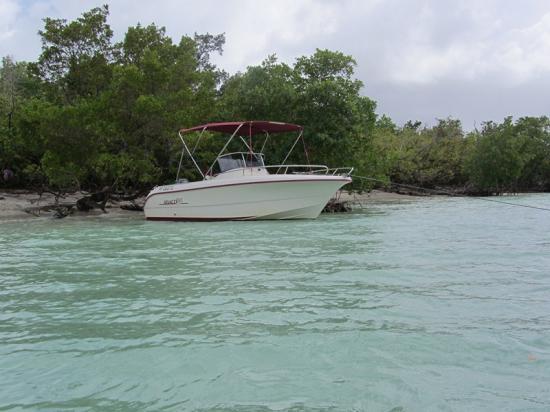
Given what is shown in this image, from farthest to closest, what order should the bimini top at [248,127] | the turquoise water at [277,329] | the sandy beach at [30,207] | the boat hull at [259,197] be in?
the sandy beach at [30,207] → the bimini top at [248,127] → the boat hull at [259,197] → the turquoise water at [277,329]

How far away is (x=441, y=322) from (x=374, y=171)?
18776 millimetres

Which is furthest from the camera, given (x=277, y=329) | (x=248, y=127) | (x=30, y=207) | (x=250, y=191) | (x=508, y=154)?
(x=508, y=154)

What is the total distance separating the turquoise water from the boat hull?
565 cm

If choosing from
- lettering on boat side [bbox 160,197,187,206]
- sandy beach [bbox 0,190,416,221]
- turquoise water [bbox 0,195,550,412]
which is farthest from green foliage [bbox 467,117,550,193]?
turquoise water [bbox 0,195,550,412]

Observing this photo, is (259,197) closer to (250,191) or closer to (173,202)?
(250,191)

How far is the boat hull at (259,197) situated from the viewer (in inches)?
583

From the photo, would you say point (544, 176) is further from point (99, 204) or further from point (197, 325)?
point (197, 325)

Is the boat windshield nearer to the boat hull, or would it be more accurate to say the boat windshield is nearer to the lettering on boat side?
the boat hull

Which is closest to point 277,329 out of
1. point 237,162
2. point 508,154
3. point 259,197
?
point 259,197

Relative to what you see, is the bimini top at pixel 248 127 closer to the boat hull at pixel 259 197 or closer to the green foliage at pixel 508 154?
the boat hull at pixel 259 197

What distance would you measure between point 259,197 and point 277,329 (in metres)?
10.6

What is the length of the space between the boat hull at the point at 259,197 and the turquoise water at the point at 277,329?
18.5ft

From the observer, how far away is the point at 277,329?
456 centimetres

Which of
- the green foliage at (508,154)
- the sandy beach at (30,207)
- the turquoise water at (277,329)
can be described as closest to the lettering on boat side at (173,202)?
the sandy beach at (30,207)
